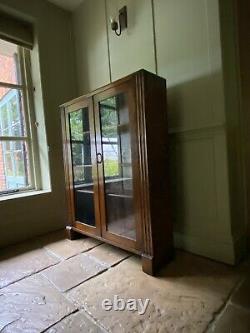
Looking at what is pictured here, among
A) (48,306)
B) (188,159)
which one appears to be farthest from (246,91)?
(48,306)

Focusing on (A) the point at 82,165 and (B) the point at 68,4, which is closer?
(A) the point at 82,165

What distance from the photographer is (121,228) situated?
1.86 metres

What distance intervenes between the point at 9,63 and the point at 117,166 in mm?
1833

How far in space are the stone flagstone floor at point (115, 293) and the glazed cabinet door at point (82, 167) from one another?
0.34 metres

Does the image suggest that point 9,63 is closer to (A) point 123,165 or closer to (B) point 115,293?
(A) point 123,165

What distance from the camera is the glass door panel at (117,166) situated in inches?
69.8

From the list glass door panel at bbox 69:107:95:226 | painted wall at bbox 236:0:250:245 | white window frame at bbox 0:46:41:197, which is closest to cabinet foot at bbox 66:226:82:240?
glass door panel at bbox 69:107:95:226

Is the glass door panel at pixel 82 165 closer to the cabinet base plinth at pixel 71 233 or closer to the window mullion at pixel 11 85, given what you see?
the cabinet base plinth at pixel 71 233

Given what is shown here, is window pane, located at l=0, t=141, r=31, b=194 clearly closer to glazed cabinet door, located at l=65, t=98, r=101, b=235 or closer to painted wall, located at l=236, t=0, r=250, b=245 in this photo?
glazed cabinet door, located at l=65, t=98, r=101, b=235

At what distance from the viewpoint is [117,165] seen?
1.90 meters

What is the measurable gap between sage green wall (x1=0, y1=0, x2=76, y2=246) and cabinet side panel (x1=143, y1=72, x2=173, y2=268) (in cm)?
144

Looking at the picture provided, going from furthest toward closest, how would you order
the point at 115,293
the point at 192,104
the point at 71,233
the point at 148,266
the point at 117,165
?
1. the point at 71,233
2. the point at 117,165
3. the point at 192,104
4. the point at 148,266
5. the point at 115,293

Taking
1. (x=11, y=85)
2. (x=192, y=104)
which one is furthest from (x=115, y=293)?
(x=11, y=85)

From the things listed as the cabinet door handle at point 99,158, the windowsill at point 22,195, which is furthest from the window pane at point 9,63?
the cabinet door handle at point 99,158
